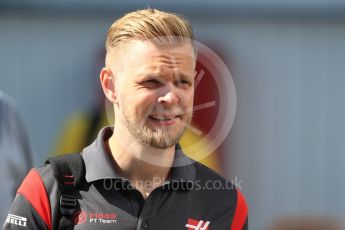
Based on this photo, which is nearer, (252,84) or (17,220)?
(17,220)

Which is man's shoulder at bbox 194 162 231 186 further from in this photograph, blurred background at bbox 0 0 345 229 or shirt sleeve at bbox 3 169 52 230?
blurred background at bbox 0 0 345 229

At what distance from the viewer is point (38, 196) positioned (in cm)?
180

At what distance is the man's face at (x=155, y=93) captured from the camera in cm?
184

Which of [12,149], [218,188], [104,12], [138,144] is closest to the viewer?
[138,144]

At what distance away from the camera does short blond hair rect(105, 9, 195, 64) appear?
193cm

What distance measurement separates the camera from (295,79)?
13.6 ft

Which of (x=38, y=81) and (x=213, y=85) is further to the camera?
(x=38, y=81)

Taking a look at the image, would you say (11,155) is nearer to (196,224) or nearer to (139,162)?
(139,162)

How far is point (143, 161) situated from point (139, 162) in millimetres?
12

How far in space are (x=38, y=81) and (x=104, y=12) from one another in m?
0.61

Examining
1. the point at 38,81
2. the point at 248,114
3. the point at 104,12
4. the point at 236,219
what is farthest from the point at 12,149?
the point at 236,219

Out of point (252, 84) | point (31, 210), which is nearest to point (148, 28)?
point (31, 210)

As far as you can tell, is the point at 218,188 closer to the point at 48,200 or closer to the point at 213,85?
the point at 48,200

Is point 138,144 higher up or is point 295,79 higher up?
point 295,79
